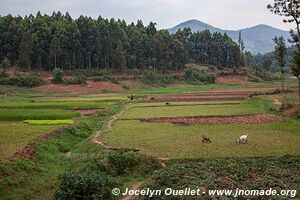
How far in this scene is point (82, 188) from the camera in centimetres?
1350

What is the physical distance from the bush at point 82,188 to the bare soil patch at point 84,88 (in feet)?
191

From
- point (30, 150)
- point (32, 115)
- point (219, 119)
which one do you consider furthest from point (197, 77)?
point (30, 150)

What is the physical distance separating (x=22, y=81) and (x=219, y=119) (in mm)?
49636

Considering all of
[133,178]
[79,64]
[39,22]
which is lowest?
[133,178]

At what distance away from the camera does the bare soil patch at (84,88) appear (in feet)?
232

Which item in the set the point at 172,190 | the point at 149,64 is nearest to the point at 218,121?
the point at 172,190

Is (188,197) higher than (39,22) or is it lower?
lower

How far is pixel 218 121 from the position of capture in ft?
101

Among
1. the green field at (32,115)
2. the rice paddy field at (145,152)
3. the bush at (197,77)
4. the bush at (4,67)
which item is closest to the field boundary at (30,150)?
the rice paddy field at (145,152)

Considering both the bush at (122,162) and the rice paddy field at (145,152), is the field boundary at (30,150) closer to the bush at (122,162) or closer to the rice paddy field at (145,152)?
the rice paddy field at (145,152)

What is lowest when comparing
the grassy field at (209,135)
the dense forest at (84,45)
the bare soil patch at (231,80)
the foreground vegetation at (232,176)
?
the grassy field at (209,135)

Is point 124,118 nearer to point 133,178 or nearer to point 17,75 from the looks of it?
point 133,178

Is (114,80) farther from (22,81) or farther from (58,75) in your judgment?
(22,81)

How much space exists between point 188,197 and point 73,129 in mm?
17174
